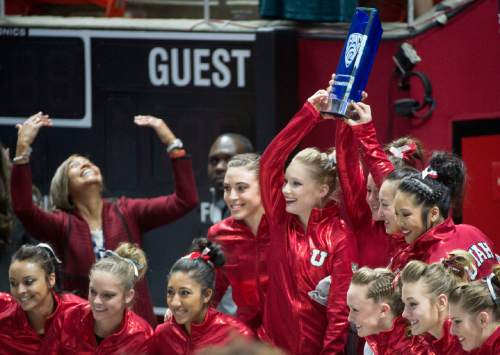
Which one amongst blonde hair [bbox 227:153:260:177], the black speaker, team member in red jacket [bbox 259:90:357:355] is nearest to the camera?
team member in red jacket [bbox 259:90:357:355]

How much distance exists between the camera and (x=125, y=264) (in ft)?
16.4

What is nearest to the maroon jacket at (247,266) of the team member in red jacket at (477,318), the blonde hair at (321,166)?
the blonde hair at (321,166)

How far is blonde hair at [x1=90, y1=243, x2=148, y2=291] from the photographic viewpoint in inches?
195

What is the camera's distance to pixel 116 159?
6672 millimetres

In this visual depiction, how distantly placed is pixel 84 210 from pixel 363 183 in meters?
1.60

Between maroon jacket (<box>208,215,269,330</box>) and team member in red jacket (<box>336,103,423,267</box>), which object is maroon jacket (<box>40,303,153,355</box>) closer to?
maroon jacket (<box>208,215,269,330</box>)

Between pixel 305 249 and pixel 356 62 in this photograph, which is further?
pixel 305 249

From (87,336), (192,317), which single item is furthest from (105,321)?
(192,317)

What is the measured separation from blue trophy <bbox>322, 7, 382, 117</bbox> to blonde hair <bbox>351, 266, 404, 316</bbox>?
2.04 ft

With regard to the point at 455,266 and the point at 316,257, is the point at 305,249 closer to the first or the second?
the point at 316,257

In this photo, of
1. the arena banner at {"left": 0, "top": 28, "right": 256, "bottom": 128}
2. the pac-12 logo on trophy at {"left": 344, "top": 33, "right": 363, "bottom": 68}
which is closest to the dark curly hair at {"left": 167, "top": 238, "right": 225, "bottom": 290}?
the pac-12 logo on trophy at {"left": 344, "top": 33, "right": 363, "bottom": 68}

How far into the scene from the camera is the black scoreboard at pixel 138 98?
21.8ft

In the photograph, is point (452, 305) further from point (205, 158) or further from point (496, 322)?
point (205, 158)

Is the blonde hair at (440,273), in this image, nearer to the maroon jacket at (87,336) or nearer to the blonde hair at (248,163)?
the blonde hair at (248,163)
